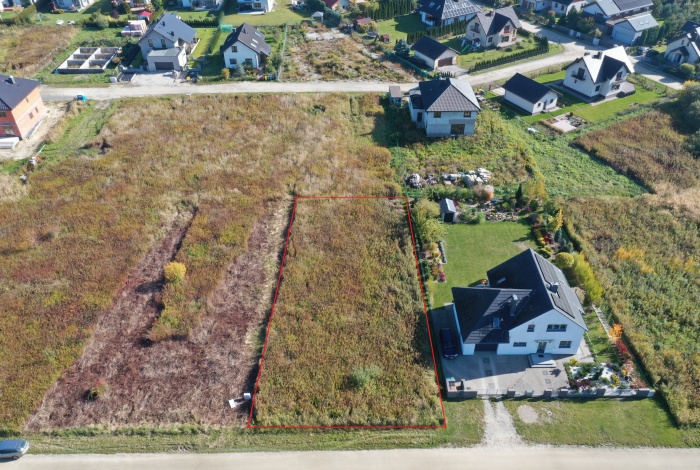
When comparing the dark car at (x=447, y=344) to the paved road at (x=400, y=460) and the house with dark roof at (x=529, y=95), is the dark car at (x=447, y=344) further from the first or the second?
the house with dark roof at (x=529, y=95)

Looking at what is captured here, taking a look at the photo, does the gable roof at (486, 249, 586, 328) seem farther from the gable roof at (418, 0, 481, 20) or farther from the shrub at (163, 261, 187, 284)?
the gable roof at (418, 0, 481, 20)

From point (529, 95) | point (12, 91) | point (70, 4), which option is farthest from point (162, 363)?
point (70, 4)

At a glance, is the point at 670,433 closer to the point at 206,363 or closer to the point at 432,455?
the point at 432,455

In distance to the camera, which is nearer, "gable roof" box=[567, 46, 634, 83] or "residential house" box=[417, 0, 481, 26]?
"gable roof" box=[567, 46, 634, 83]

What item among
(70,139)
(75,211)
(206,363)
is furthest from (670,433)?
(70,139)

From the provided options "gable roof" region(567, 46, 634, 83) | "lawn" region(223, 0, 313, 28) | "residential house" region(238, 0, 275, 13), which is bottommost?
"lawn" region(223, 0, 313, 28)

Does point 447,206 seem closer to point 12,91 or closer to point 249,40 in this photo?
point 249,40

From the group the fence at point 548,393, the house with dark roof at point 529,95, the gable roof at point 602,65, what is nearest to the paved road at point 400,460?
the fence at point 548,393

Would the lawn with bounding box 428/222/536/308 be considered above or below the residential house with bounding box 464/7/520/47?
below

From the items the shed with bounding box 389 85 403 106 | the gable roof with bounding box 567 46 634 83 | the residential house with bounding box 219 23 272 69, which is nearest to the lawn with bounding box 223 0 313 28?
the residential house with bounding box 219 23 272 69
